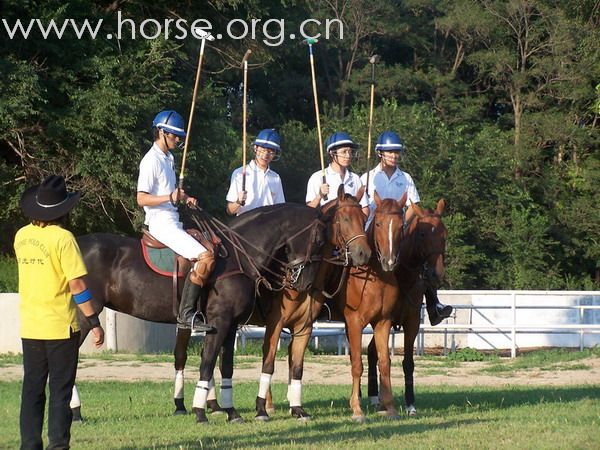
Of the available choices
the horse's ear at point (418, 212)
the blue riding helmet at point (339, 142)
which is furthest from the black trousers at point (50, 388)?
the blue riding helmet at point (339, 142)

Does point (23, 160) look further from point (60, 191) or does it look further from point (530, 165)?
point (530, 165)

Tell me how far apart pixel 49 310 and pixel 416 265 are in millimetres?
5245

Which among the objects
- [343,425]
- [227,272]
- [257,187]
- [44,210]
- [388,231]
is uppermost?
[257,187]

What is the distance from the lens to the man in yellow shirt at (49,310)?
8508 millimetres

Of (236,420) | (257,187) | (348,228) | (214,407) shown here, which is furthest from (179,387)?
(348,228)

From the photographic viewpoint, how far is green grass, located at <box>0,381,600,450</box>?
9961mm

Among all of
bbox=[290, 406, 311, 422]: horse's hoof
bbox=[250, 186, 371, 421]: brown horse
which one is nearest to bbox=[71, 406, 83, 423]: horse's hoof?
bbox=[250, 186, 371, 421]: brown horse

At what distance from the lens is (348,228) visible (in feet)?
38.6

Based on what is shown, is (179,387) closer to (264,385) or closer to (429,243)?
(264,385)

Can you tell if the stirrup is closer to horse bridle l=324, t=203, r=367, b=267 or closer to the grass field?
the grass field

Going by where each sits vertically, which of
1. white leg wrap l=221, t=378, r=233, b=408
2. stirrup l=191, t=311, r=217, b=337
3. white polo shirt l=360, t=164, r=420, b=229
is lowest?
white leg wrap l=221, t=378, r=233, b=408

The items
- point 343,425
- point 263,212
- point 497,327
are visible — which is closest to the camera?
point 343,425

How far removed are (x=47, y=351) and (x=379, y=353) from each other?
4.68 meters

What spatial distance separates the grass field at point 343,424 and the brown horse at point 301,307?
1.14 ft
